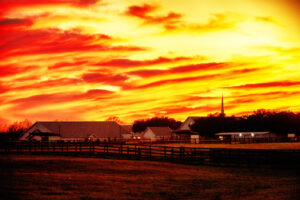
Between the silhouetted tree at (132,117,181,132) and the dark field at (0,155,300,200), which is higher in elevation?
the silhouetted tree at (132,117,181,132)

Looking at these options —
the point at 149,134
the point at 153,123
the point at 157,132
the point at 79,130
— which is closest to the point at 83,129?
the point at 79,130

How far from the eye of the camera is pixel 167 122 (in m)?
182

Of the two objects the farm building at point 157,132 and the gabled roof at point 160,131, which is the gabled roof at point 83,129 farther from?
the gabled roof at point 160,131

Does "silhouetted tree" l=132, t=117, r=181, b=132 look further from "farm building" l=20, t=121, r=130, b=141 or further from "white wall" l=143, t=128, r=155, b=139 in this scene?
"farm building" l=20, t=121, r=130, b=141

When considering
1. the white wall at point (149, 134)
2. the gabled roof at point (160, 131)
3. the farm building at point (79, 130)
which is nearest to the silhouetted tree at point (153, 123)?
the white wall at point (149, 134)

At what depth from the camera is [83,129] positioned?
113500 mm

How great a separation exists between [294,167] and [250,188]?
10919mm

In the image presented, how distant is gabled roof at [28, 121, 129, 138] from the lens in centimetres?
10935

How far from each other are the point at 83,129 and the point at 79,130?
1339 millimetres

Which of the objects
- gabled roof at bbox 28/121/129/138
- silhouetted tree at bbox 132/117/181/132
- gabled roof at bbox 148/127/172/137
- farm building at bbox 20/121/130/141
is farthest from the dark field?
silhouetted tree at bbox 132/117/181/132

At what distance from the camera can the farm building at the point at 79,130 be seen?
10756cm

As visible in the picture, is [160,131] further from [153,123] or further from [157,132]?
[153,123]

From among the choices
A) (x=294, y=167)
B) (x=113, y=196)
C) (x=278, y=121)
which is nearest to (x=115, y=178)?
(x=113, y=196)

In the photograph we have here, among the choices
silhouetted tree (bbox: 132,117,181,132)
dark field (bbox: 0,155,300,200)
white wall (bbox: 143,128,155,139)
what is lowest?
dark field (bbox: 0,155,300,200)
